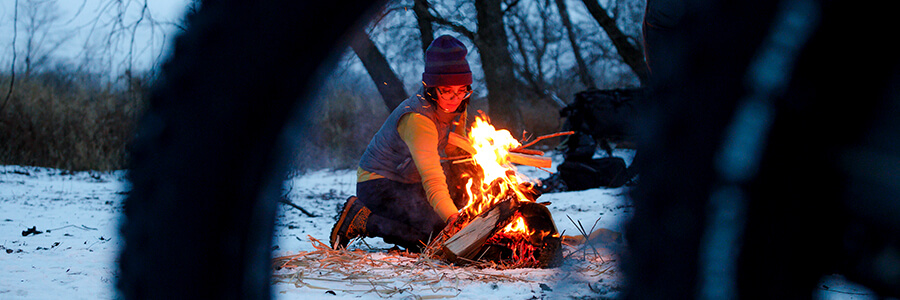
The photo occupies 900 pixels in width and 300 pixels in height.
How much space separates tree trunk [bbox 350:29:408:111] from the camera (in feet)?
22.4

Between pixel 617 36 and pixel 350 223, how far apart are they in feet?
17.9

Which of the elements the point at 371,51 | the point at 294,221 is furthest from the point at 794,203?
the point at 371,51

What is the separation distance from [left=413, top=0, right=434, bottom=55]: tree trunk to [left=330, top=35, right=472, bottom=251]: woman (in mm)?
3644

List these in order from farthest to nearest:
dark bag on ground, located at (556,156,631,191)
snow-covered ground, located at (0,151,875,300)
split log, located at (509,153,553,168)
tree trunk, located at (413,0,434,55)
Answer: tree trunk, located at (413,0,434,55) < dark bag on ground, located at (556,156,631,191) < split log, located at (509,153,553,168) < snow-covered ground, located at (0,151,875,300)

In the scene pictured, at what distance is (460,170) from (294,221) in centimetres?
224

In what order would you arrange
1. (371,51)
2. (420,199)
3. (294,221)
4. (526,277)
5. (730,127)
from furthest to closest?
(371,51) → (294,221) → (420,199) → (526,277) → (730,127)

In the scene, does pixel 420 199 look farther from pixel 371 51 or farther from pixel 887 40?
pixel 371 51

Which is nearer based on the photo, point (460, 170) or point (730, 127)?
point (730, 127)

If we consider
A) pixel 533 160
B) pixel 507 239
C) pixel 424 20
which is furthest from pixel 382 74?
pixel 507 239

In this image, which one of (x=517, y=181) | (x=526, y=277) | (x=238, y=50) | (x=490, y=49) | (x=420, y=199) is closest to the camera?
(x=238, y=50)

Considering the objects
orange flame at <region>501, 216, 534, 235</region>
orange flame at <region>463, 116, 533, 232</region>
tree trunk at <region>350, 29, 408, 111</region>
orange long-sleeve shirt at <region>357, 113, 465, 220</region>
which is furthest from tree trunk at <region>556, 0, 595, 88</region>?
orange flame at <region>501, 216, 534, 235</region>

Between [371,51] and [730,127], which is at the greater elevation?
[371,51]

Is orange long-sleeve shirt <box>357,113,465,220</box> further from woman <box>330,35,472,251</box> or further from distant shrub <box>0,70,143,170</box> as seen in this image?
distant shrub <box>0,70,143,170</box>

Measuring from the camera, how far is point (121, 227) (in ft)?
3.43
